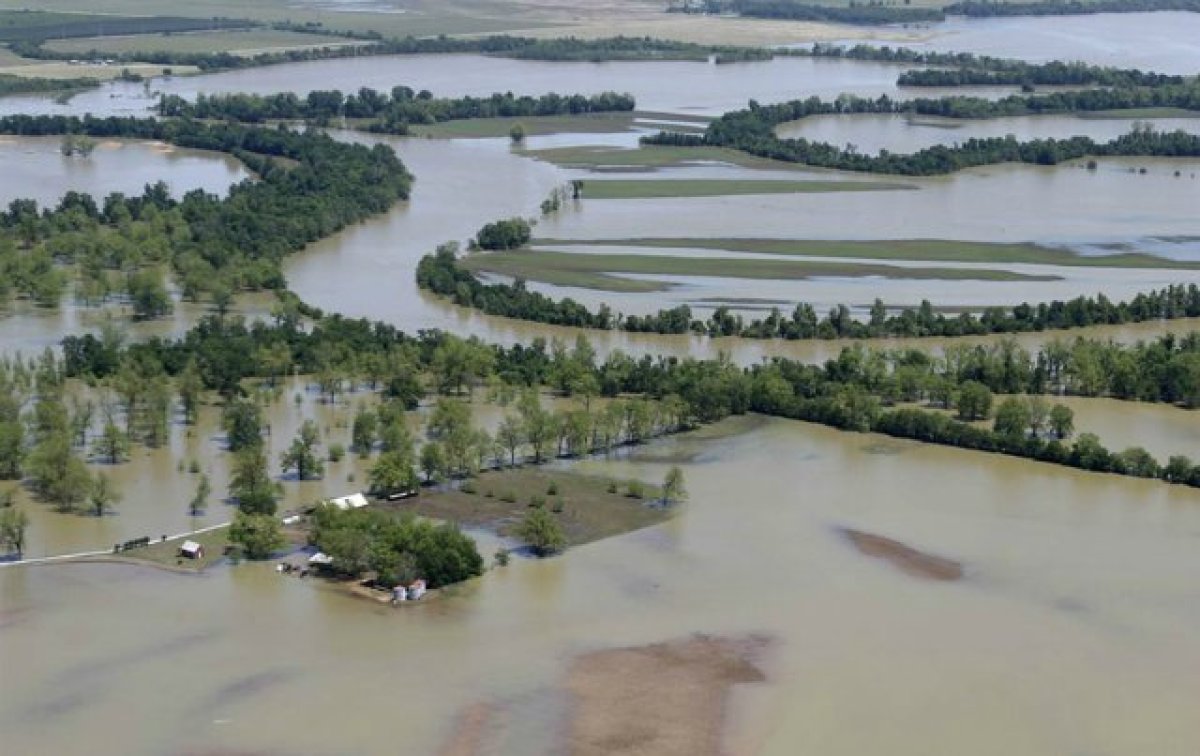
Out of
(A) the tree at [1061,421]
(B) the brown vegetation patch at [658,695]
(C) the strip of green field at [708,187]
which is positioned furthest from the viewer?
(C) the strip of green field at [708,187]

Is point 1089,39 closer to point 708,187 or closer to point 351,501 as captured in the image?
point 708,187

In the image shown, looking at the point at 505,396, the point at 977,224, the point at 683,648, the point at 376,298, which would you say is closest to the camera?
the point at 683,648

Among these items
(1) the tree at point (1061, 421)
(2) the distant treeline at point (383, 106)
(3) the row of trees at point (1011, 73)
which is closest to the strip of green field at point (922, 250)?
(1) the tree at point (1061, 421)

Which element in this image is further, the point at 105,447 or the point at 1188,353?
the point at 1188,353

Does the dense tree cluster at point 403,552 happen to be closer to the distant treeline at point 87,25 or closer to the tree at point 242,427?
the tree at point 242,427

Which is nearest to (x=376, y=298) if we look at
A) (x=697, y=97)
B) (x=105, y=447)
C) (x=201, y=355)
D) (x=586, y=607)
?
(x=201, y=355)

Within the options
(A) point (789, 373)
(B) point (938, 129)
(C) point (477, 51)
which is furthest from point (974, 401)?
(C) point (477, 51)

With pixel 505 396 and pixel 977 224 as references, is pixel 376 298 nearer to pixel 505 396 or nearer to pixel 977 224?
pixel 505 396
